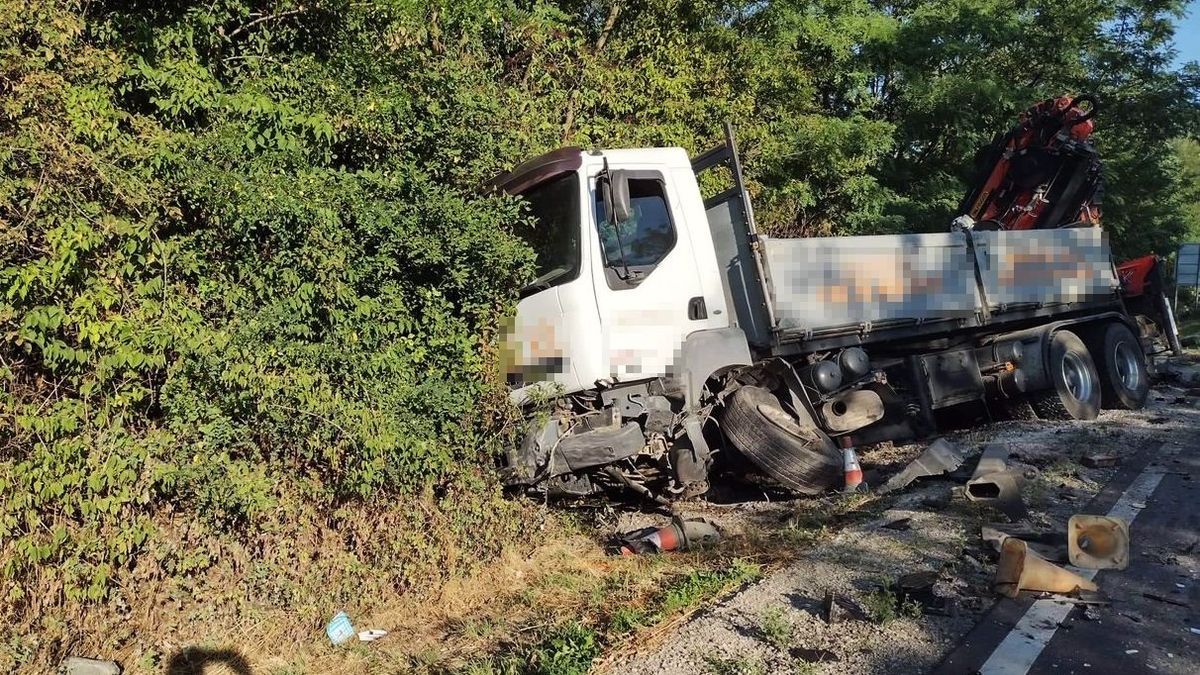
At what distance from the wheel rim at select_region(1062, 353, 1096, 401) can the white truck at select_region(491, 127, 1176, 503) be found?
188 millimetres

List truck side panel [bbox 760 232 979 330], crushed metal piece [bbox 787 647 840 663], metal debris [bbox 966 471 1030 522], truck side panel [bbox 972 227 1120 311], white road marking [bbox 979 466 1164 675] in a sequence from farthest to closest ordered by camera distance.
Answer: truck side panel [bbox 972 227 1120 311]
truck side panel [bbox 760 232 979 330]
metal debris [bbox 966 471 1030 522]
crushed metal piece [bbox 787 647 840 663]
white road marking [bbox 979 466 1164 675]

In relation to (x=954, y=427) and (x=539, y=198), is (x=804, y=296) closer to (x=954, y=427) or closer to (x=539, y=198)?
(x=539, y=198)

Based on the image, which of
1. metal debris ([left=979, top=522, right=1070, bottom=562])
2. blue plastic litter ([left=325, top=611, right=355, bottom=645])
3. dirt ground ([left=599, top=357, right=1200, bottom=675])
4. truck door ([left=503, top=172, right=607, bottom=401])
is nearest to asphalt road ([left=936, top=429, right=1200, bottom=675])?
dirt ground ([left=599, top=357, right=1200, bottom=675])

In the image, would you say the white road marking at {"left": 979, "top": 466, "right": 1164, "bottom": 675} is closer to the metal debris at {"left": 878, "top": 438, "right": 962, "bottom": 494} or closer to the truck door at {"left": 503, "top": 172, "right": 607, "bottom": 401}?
the metal debris at {"left": 878, "top": 438, "right": 962, "bottom": 494}

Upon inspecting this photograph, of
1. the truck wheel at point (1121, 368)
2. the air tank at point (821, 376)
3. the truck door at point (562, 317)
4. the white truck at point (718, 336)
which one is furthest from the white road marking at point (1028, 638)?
the truck wheel at point (1121, 368)

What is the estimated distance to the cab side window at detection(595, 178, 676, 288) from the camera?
19.3 feet

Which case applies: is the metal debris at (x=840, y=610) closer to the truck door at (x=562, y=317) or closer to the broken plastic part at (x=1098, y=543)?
the broken plastic part at (x=1098, y=543)

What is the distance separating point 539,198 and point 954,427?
244 inches

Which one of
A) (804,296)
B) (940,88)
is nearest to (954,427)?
(804,296)

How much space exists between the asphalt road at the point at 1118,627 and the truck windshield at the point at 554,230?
320 cm

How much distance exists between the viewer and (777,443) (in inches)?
257

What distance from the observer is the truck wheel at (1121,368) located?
10.1m

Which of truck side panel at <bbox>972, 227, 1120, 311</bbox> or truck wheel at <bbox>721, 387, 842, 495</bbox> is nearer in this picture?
truck wheel at <bbox>721, 387, 842, 495</bbox>

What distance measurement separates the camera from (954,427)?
32.8 ft
